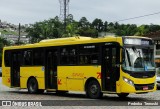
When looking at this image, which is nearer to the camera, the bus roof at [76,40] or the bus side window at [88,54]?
the bus roof at [76,40]

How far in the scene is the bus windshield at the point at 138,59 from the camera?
1917 centimetres

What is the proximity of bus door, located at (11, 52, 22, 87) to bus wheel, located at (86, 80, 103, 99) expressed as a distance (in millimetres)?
6651

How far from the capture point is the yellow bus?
19250 millimetres

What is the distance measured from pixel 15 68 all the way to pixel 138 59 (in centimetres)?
965

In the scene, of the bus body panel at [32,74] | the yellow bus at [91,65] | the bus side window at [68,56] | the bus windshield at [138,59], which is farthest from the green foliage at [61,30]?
the bus windshield at [138,59]

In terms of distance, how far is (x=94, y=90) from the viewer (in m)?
20.5

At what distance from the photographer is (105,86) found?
20.0 metres

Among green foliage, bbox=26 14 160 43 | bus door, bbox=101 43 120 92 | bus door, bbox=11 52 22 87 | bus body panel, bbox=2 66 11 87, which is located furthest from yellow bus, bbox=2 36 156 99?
green foliage, bbox=26 14 160 43

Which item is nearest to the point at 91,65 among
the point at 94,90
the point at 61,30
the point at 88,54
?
the point at 88,54

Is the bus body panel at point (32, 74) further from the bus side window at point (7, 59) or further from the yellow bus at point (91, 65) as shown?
the bus side window at point (7, 59)

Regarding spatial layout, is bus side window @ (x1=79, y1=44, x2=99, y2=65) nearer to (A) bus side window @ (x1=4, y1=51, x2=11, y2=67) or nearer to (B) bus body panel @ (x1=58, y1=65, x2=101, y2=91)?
(B) bus body panel @ (x1=58, y1=65, x2=101, y2=91)

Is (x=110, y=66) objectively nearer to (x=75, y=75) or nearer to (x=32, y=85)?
(x=75, y=75)

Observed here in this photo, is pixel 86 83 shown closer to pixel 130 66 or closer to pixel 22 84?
pixel 130 66

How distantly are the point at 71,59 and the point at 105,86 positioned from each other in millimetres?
2780
